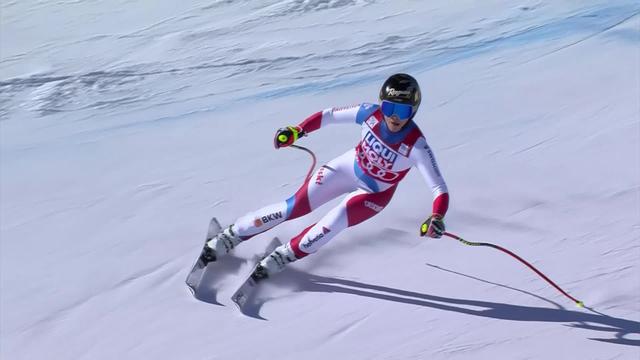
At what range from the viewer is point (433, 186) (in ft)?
12.9

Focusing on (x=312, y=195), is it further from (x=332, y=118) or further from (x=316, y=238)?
(x=332, y=118)

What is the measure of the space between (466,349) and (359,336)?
0.57 m

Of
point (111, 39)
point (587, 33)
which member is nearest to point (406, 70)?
point (587, 33)

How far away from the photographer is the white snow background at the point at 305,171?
3.95 m

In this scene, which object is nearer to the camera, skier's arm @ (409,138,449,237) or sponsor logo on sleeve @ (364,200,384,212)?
skier's arm @ (409,138,449,237)

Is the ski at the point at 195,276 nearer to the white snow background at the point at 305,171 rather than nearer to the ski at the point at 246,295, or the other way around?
the white snow background at the point at 305,171

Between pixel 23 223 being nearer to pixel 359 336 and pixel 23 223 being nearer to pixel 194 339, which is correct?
pixel 194 339

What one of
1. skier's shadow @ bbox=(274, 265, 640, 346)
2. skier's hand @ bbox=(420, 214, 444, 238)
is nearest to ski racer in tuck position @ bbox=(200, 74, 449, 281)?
skier's hand @ bbox=(420, 214, 444, 238)

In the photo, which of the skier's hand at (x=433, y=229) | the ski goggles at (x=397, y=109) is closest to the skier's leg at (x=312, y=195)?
the ski goggles at (x=397, y=109)

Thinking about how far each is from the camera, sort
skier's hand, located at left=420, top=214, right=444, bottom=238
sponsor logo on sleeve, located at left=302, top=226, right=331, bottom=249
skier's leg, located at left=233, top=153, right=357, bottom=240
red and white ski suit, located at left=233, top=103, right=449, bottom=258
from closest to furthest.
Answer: skier's hand, located at left=420, top=214, right=444, bottom=238
red and white ski suit, located at left=233, top=103, right=449, bottom=258
sponsor logo on sleeve, located at left=302, top=226, right=331, bottom=249
skier's leg, located at left=233, top=153, right=357, bottom=240

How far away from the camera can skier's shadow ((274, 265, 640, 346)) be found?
12.7ft

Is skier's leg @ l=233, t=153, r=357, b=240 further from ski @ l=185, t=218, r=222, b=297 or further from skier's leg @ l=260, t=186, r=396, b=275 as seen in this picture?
ski @ l=185, t=218, r=222, b=297

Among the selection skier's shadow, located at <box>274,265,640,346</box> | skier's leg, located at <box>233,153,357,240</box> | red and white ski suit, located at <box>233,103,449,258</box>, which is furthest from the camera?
skier's leg, located at <box>233,153,357,240</box>

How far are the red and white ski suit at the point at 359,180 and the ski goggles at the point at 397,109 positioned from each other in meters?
0.10
